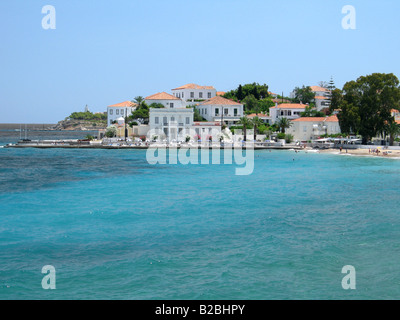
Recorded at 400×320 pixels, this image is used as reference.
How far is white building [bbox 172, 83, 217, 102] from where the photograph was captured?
9244 cm

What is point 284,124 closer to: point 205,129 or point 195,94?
point 205,129

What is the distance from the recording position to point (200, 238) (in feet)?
55.9

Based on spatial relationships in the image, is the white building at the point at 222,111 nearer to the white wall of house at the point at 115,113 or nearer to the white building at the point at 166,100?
the white building at the point at 166,100

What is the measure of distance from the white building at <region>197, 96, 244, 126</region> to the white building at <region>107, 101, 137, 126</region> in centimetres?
1816

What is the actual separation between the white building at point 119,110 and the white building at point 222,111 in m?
18.2

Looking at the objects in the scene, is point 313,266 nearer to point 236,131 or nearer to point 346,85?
point 346,85

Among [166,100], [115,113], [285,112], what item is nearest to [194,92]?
[166,100]

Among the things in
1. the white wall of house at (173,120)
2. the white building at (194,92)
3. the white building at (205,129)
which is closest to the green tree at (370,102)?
the white building at (205,129)

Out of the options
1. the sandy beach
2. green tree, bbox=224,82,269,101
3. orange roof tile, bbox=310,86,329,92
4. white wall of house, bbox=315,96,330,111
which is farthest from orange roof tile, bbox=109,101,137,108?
orange roof tile, bbox=310,86,329,92

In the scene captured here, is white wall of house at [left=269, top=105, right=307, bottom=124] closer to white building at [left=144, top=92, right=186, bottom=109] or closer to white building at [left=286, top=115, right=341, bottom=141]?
white building at [left=286, top=115, right=341, bottom=141]

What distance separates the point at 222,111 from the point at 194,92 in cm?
1451

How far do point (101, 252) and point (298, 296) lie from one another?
23.2 feet

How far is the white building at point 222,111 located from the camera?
80.2 m

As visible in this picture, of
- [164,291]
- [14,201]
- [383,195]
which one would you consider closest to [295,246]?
[164,291]
